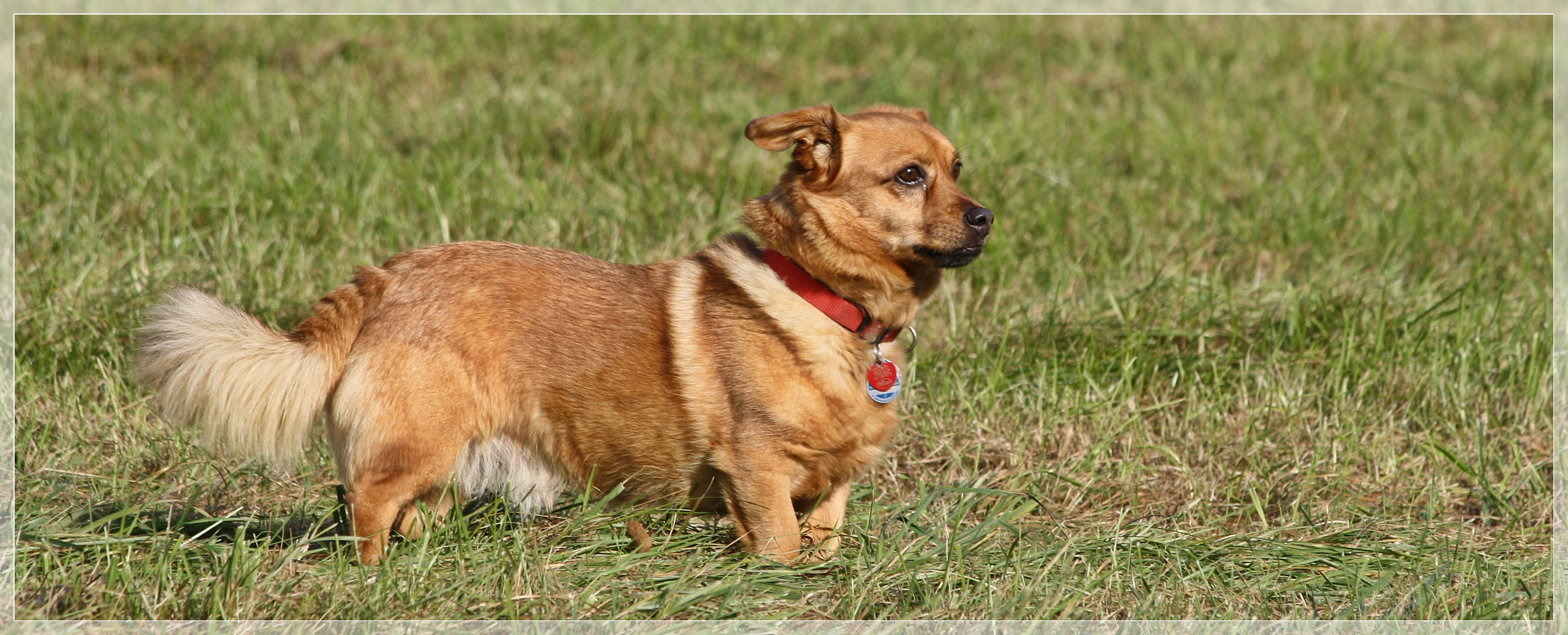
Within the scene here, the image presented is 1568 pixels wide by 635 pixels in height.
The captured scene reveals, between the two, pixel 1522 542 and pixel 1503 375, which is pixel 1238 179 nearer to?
pixel 1503 375

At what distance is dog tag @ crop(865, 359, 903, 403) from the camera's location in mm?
3477

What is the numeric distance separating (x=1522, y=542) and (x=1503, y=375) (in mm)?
1033

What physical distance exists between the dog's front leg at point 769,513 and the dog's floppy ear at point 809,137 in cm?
83

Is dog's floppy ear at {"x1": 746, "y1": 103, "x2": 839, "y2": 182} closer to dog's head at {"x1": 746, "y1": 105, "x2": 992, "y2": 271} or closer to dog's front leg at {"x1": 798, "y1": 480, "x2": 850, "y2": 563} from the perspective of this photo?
dog's head at {"x1": 746, "y1": 105, "x2": 992, "y2": 271}

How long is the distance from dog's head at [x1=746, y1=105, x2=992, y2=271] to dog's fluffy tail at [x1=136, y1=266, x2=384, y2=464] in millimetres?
1197

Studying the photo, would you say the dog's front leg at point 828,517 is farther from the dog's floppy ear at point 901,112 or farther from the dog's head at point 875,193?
the dog's floppy ear at point 901,112

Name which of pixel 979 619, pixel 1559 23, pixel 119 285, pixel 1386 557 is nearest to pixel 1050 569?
pixel 979 619

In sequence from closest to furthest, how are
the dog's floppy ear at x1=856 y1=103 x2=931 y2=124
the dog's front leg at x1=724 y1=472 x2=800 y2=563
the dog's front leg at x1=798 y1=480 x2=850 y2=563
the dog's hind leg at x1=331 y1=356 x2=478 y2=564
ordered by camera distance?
the dog's hind leg at x1=331 y1=356 x2=478 y2=564, the dog's front leg at x1=724 y1=472 x2=800 y2=563, the dog's front leg at x1=798 y1=480 x2=850 y2=563, the dog's floppy ear at x1=856 y1=103 x2=931 y2=124

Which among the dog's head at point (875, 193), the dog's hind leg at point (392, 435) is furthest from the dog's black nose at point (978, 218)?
the dog's hind leg at point (392, 435)

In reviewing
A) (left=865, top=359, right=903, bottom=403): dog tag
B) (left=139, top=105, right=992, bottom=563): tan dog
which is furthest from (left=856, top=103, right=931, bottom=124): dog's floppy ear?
(left=865, top=359, right=903, bottom=403): dog tag

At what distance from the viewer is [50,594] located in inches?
116

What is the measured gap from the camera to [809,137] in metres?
3.52

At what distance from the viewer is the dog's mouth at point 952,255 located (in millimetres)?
Answer: 3414

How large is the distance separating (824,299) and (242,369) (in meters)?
1.51
